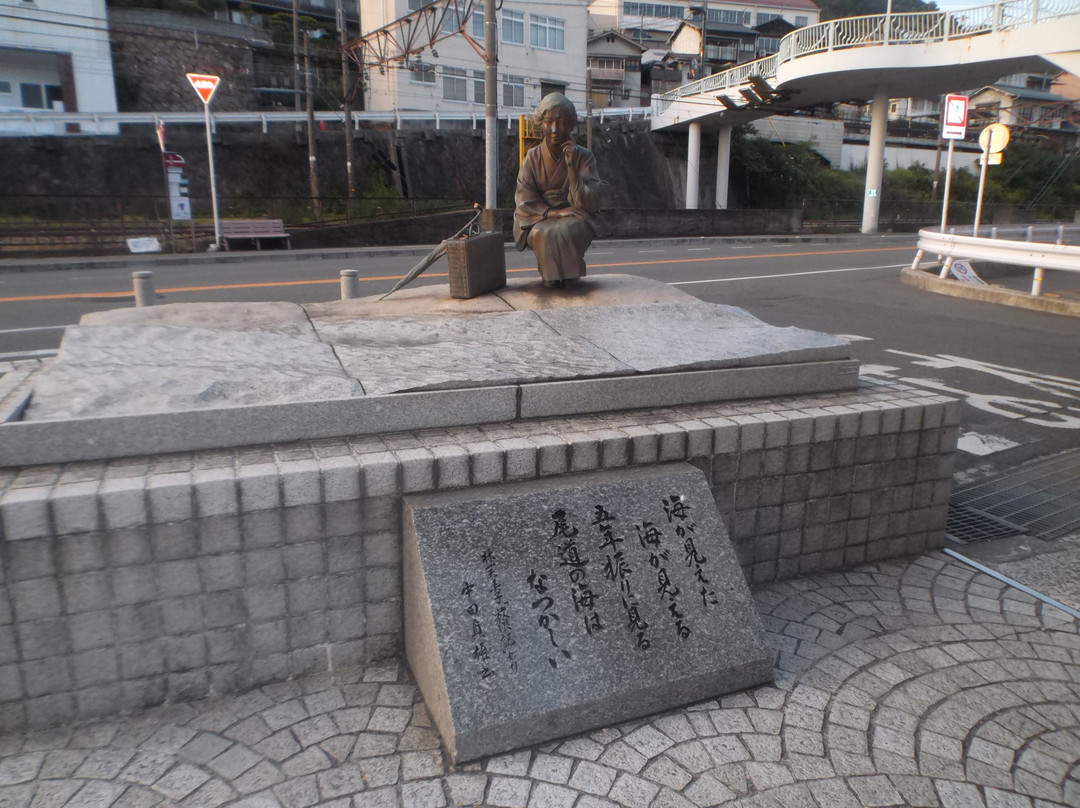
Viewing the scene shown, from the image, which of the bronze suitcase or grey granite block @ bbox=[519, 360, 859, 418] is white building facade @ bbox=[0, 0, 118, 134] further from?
grey granite block @ bbox=[519, 360, 859, 418]

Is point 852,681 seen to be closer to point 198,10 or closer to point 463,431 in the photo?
point 463,431

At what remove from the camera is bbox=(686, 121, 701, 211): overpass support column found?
118ft

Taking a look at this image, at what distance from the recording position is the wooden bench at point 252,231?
21031 mm

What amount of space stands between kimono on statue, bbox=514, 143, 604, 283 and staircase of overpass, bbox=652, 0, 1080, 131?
1711cm

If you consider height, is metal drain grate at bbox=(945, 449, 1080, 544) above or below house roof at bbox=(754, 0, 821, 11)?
below

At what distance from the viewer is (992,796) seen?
253cm

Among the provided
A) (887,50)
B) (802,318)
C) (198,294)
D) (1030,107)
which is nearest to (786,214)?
(887,50)

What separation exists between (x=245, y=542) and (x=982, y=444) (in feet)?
17.6

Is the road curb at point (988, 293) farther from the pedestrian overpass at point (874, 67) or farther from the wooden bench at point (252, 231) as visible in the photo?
the wooden bench at point (252, 231)

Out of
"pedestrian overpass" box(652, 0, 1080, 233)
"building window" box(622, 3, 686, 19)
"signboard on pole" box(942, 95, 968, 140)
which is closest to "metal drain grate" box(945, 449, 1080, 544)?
"signboard on pole" box(942, 95, 968, 140)

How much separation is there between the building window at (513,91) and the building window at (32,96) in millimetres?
19258

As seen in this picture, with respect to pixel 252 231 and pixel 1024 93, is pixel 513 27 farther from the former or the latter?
pixel 1024 93

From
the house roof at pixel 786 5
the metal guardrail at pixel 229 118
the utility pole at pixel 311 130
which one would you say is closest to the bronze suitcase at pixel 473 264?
the utility pole at pixel 311 130

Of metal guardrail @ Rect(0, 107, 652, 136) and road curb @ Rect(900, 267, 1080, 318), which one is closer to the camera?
road curb @ Rect(900, 267, 1080, 318)
